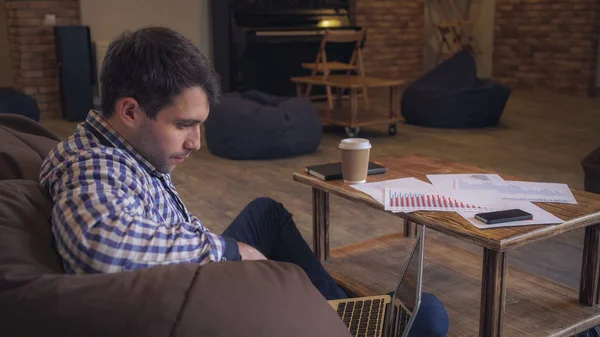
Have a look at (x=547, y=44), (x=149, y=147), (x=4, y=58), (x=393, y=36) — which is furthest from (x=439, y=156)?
(x=4, y=58)

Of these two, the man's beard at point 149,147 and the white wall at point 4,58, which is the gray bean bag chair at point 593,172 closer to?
the man's beard at point 149,147

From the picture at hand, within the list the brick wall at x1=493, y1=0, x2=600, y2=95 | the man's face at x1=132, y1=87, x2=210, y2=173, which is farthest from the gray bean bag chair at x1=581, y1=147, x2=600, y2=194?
the brick wall at x1=493, y1=0, x2=600, y2=95

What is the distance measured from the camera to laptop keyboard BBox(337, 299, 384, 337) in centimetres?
147

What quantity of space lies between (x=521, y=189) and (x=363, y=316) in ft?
2.22

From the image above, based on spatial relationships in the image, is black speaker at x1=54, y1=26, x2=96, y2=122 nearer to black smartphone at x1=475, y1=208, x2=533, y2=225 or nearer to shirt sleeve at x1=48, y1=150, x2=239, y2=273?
black smartphone at x1=475, y1=208, x2=533, y2=225

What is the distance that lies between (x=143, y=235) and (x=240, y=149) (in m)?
3.43

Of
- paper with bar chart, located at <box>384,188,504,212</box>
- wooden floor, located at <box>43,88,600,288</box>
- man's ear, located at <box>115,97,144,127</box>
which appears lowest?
wooden floor, located at <box>43,88,600,288</box>

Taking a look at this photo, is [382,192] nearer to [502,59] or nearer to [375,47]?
[375,47]

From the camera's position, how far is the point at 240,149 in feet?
14.6

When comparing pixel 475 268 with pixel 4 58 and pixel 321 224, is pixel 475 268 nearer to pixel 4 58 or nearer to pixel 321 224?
pixel 321 224

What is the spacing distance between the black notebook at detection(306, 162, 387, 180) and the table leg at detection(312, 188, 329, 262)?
130 mm

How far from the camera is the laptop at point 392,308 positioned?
1.33m

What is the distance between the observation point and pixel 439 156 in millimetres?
4578

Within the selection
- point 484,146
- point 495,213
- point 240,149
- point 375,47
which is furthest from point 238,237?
point 375,47
